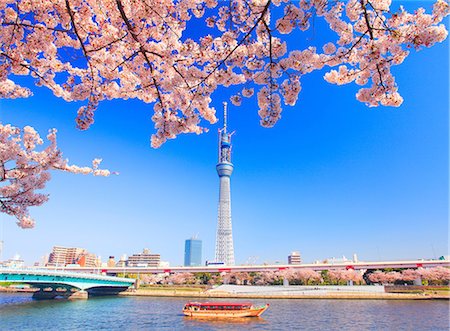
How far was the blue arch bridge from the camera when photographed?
41.8 meters

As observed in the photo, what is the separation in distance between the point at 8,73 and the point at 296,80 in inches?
167

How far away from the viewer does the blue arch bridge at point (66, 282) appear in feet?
137

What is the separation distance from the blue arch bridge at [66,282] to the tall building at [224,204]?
4765cm

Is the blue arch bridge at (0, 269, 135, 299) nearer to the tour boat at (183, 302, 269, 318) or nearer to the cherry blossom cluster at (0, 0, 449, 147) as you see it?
the tour boat at (183, 302, 269, 318)

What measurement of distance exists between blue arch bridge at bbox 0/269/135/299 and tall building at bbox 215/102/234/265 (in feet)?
156

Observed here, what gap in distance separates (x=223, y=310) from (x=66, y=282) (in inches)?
1117

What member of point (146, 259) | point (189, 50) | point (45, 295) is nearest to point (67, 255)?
point (146, 259)

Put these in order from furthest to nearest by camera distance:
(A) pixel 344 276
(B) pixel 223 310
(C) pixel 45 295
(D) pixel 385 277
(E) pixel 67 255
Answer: (E) pixel 67 255 < (A) pixel 344 276 < (D) pixel 385 277 < (C) pixel 45 295 < (B) pixel 223 310

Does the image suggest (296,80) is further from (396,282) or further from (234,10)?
(396,282)

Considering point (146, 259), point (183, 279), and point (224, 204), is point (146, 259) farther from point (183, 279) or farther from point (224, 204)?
point (183, 279)

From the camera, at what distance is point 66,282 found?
4744 centimetres

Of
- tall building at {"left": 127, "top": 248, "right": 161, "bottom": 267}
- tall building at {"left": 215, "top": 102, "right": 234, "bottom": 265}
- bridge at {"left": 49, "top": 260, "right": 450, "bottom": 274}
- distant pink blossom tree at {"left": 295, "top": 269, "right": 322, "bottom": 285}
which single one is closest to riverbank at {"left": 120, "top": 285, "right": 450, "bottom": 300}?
distant pink blossom tree at {"left": 295, "top": 269, "right": 322, "bottom": 285}

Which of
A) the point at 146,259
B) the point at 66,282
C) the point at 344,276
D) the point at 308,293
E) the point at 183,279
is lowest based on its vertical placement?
the point at 308,293

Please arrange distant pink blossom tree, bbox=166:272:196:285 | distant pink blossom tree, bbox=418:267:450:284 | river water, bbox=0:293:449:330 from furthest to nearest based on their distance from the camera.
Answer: distant pink blossom tree, bbox=166:272:196:285 < distant pink blossom tree, bbox=418:267:450:284 < river water, bbox=0:293:449:330
